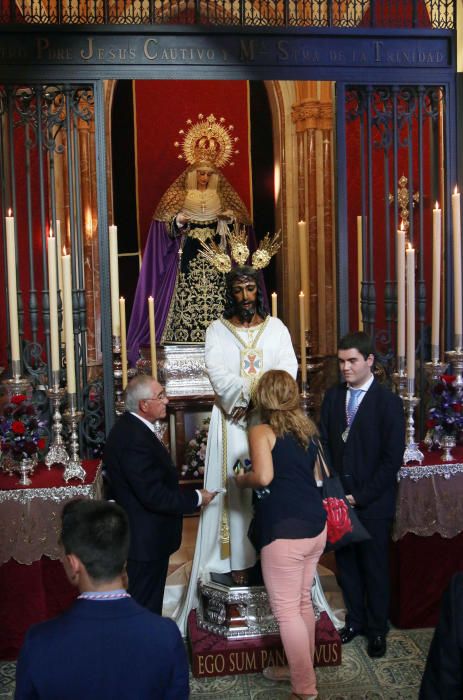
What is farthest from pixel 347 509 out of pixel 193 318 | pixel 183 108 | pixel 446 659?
pixel 183 108

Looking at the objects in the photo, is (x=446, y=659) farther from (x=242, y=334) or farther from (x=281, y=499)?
(x=242, y=334)

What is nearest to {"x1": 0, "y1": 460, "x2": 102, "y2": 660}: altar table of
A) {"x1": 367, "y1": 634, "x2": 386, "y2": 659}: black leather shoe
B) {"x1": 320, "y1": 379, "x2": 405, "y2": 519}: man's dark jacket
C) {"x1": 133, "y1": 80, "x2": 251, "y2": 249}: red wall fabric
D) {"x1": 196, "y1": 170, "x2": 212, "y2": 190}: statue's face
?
{"x1": 320, "y1": 379, "x2": 405, "y2": 519}: man's dark jacket

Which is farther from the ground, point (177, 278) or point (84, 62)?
point (84, 62)

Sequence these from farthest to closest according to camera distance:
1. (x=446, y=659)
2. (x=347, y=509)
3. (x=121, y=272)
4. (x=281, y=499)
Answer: (x=121, y=272) < (x=347, y=509) < (x=281, y=499) < (x=446, y=659)

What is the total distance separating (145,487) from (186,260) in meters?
4.02

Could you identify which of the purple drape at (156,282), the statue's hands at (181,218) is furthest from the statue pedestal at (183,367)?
the statue's hands at (181,218)

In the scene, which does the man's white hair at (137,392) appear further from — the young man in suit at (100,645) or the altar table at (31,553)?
the young man in suit at (100,645)

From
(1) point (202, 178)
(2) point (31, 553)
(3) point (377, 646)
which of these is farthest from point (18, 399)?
(1) point (202, 178)

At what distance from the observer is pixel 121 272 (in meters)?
8.68

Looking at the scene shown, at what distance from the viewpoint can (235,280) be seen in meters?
4.79

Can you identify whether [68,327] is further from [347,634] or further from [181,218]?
[181,218]

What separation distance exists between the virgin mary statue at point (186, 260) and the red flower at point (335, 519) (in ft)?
12.4

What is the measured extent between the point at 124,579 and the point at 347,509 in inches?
76.0

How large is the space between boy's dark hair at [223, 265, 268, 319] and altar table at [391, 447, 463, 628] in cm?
116
